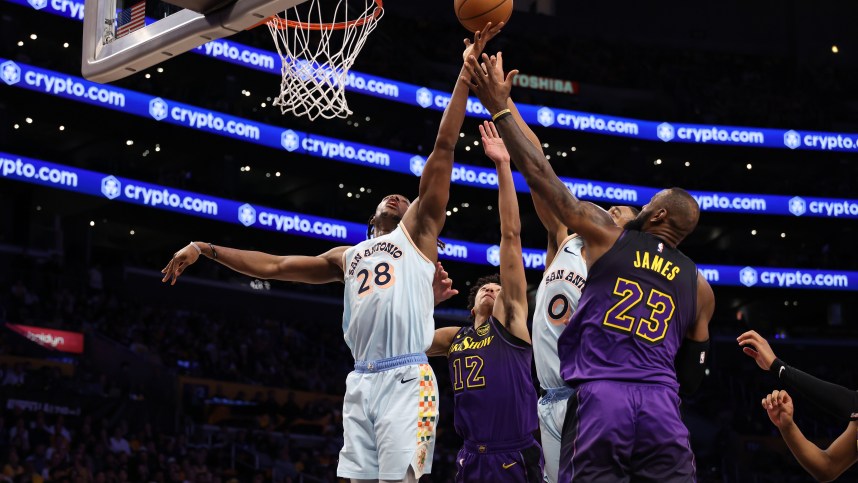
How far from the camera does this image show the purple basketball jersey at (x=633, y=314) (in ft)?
15.4

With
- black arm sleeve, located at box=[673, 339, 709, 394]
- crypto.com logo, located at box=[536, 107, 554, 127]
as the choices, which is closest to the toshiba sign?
crypto.com logo, located at box=[536, 107, 554, 127]

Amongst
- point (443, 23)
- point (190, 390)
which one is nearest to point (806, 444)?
point (190, 390)

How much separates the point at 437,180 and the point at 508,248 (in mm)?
1318

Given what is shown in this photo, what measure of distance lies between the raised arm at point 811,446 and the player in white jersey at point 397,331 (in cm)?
200

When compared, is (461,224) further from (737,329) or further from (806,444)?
(806,444)

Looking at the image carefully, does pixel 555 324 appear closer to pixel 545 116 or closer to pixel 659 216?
pixel 659 216

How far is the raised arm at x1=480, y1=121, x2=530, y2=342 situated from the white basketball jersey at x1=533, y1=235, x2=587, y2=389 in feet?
0.59

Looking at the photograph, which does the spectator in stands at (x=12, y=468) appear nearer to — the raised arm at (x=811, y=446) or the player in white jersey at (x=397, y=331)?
the player in white jersey at (x=397, y=331)

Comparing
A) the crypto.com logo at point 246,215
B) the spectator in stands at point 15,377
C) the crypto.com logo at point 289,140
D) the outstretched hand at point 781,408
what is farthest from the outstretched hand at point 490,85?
the crypto.com logo at point 289,140

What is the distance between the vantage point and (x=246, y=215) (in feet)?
97.3

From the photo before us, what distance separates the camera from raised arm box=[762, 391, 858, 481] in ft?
19.4

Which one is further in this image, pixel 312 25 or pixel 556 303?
pixel 312 25

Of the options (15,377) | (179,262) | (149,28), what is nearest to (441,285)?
(179,262)

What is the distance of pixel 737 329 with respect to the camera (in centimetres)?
3681
